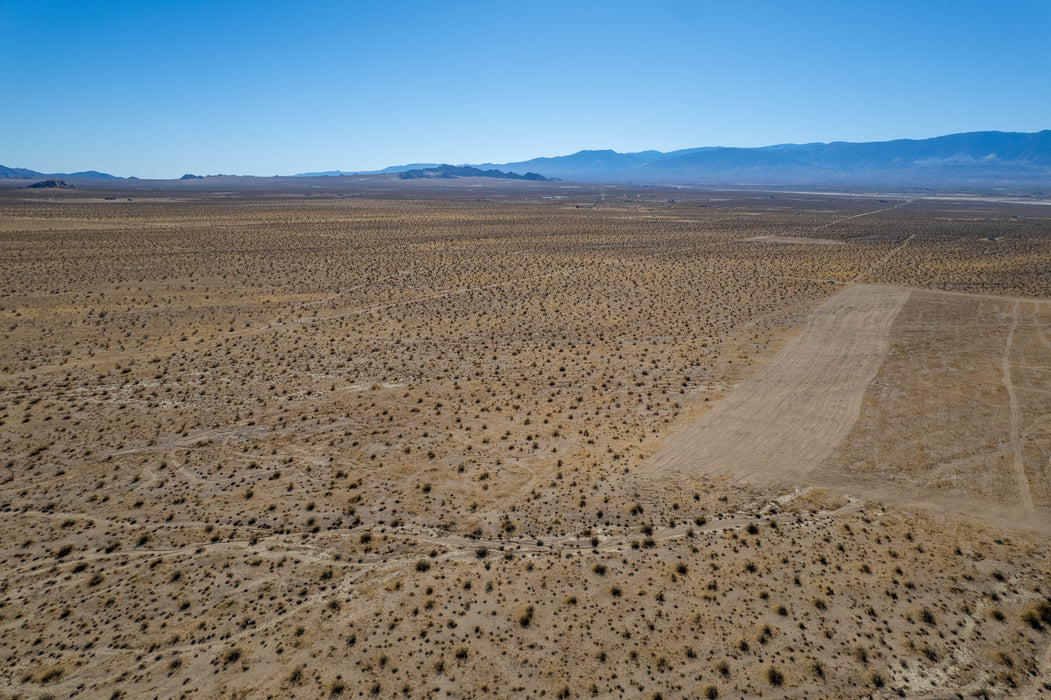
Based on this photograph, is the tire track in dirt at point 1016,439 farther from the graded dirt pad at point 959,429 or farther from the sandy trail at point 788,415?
the sandy trail at point 788,415

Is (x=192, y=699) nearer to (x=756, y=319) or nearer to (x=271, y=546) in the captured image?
(x=271, y=546)

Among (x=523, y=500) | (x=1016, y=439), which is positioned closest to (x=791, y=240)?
(x=1016, y=439)

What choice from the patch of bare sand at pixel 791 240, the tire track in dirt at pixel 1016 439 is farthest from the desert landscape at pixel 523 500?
the patch of bare sand at pixel 791 240

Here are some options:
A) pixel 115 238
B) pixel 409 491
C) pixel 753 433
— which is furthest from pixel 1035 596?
pixel 115 238

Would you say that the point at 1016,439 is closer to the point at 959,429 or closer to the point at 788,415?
the point at 959,429

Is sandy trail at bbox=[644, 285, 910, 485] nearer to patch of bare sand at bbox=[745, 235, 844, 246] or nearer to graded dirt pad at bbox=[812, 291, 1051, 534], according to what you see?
graded dirt pad at bbox=[812, 291, 1051, 534]
